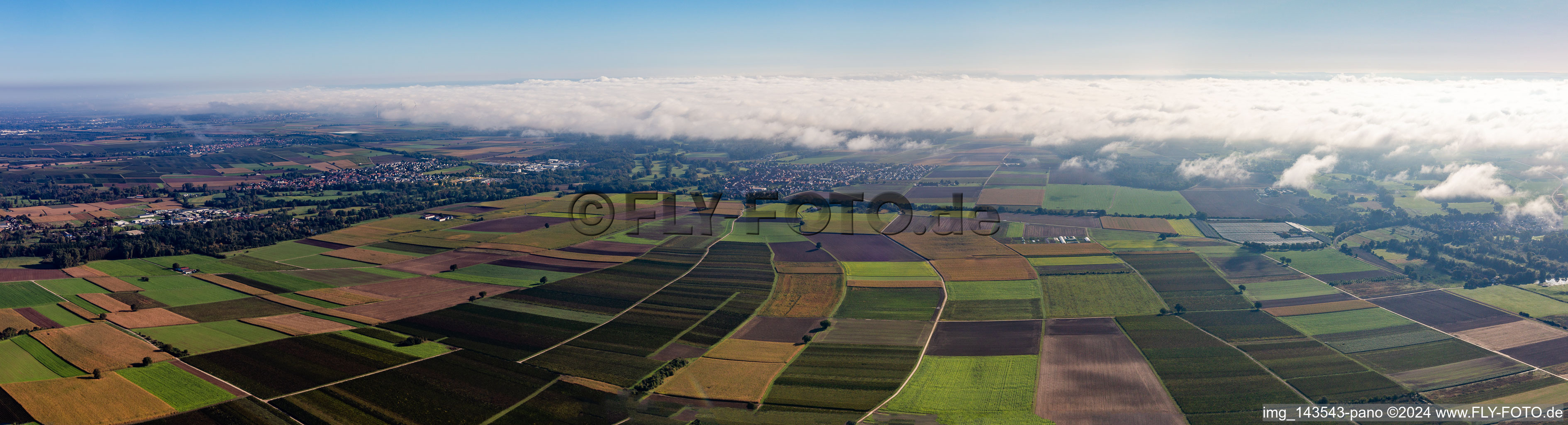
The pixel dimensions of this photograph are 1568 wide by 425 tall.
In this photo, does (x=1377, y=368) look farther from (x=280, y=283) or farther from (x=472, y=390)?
(x=280, y=283)

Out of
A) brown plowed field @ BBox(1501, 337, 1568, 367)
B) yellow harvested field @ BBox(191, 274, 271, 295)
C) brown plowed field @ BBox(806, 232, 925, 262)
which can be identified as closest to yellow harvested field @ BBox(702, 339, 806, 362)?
brown plowed field @ BBox(806, 232, 925, 262)

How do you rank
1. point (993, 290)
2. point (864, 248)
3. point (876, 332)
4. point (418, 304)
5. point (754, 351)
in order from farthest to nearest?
point (864, 248), point (993, 290), point (418, 304), point (876, 332), point (754, 351)

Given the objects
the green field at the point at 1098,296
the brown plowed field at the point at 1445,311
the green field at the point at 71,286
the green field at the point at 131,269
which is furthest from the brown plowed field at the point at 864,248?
the green field at the point at 71,286

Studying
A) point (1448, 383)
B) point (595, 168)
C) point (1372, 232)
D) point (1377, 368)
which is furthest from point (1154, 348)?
point (595, 168)

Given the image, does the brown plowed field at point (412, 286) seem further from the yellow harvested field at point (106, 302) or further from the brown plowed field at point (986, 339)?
the brown plowed field at point (986, 339)

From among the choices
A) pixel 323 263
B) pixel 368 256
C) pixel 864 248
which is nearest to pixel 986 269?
pixel 864 248

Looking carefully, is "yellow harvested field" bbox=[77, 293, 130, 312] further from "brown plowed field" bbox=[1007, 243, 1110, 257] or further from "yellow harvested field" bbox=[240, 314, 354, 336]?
"brown plowed field" bbox=[1007, 243, 1110, 257]

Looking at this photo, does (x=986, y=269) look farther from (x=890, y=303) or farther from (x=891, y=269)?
(x=890, y=303)
